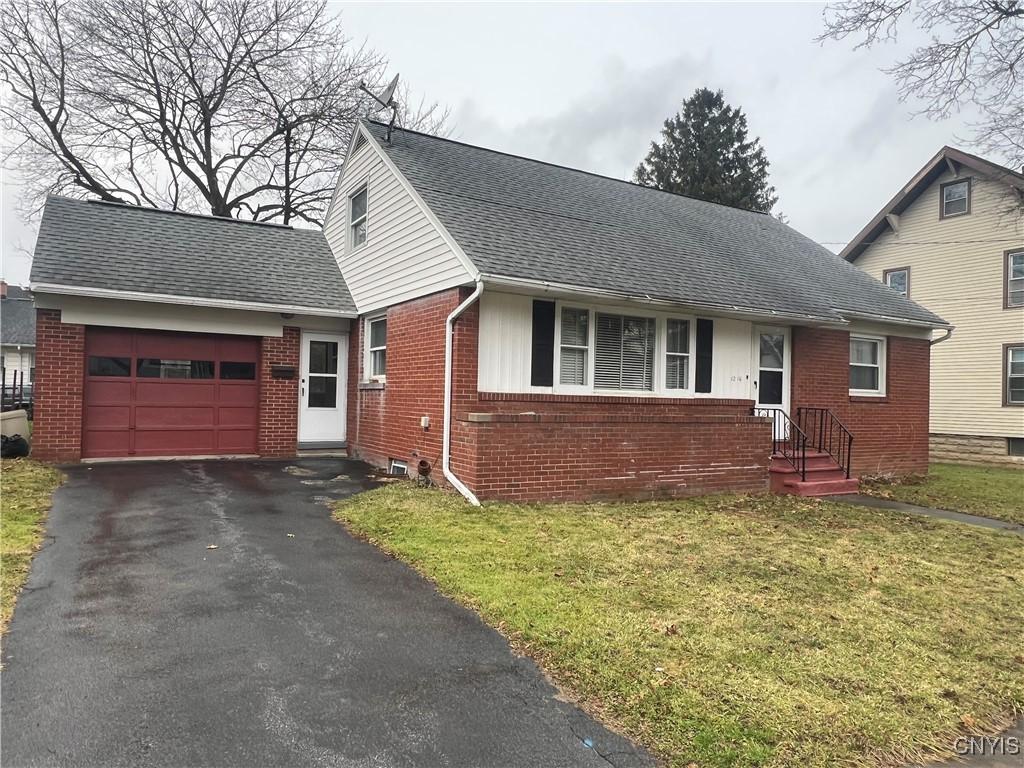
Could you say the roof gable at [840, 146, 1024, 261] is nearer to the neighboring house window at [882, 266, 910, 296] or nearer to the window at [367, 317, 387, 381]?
the neighboring house window at [882, 266, 910, 296]

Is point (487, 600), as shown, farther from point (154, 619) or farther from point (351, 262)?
point (351, 262)

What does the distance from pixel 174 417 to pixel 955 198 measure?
69.4 ft

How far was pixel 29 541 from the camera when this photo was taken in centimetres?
541

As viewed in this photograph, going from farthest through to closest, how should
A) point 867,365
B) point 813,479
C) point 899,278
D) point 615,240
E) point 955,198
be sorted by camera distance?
1. point 899,278
2. point 955,198
3. point 867,365
4. point 615,240
5. point 813,479

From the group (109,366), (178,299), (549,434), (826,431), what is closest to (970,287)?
(826,431)

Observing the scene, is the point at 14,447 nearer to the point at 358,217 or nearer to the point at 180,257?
the point at 180,257

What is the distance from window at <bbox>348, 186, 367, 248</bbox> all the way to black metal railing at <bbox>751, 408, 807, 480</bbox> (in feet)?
25.7

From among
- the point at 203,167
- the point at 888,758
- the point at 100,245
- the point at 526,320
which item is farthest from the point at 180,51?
the point at 888,758

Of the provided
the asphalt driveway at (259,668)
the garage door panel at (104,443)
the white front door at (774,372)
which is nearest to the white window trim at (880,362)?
the white front door at (774,372)

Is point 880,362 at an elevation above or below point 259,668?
above

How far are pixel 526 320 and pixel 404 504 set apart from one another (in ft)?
10.0

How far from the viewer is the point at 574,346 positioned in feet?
29.9

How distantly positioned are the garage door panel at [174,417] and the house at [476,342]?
0.03m

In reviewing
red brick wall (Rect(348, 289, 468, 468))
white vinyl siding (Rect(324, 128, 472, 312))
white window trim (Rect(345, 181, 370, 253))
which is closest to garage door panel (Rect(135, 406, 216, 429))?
red brick wall (Rect(348, 289, 468, 468))
